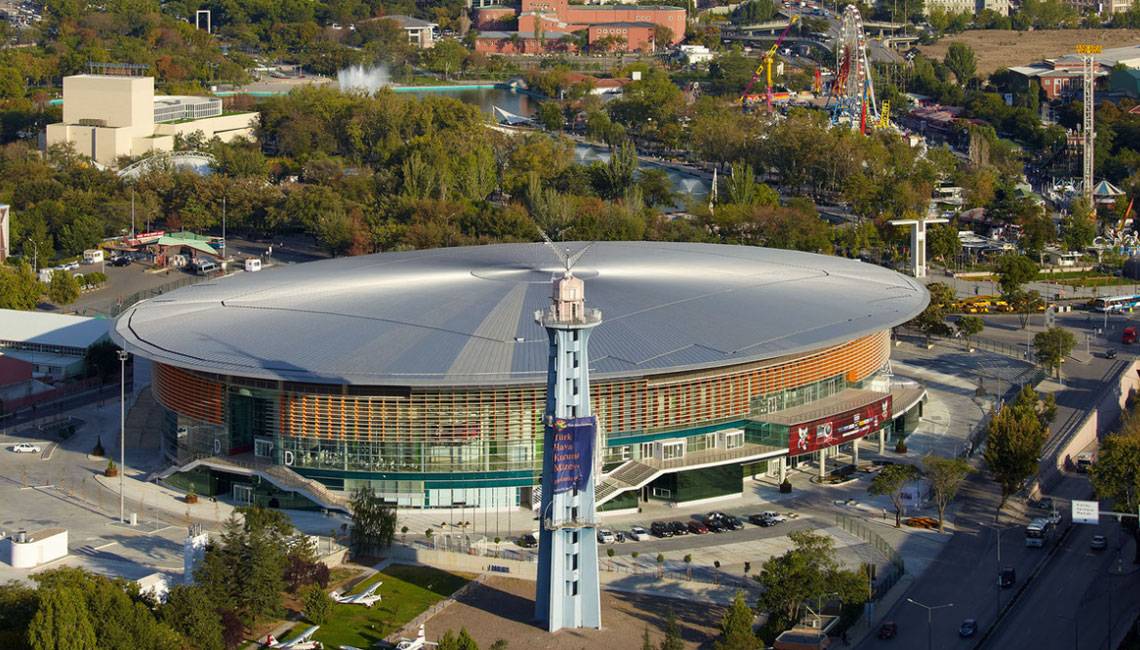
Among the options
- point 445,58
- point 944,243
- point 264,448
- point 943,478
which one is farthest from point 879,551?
point 445,58

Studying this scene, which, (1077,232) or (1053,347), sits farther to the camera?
(1077,232)

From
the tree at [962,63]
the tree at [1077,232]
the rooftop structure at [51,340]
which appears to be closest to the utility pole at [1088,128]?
the tree at [1077,232]

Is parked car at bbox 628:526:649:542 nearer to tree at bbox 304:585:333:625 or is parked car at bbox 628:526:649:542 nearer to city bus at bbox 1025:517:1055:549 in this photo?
tree at bbox 304:585:333:625

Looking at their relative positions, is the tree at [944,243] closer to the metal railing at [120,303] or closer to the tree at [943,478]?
the metal railing at [120,303]

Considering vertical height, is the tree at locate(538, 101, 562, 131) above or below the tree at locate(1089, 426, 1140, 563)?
above

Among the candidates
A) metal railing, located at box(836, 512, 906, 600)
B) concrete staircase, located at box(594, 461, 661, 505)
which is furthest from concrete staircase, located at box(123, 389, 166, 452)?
metal railing, located at box(836, 512, 906, 600)

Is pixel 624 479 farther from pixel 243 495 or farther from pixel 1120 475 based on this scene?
pixel 1120 475
